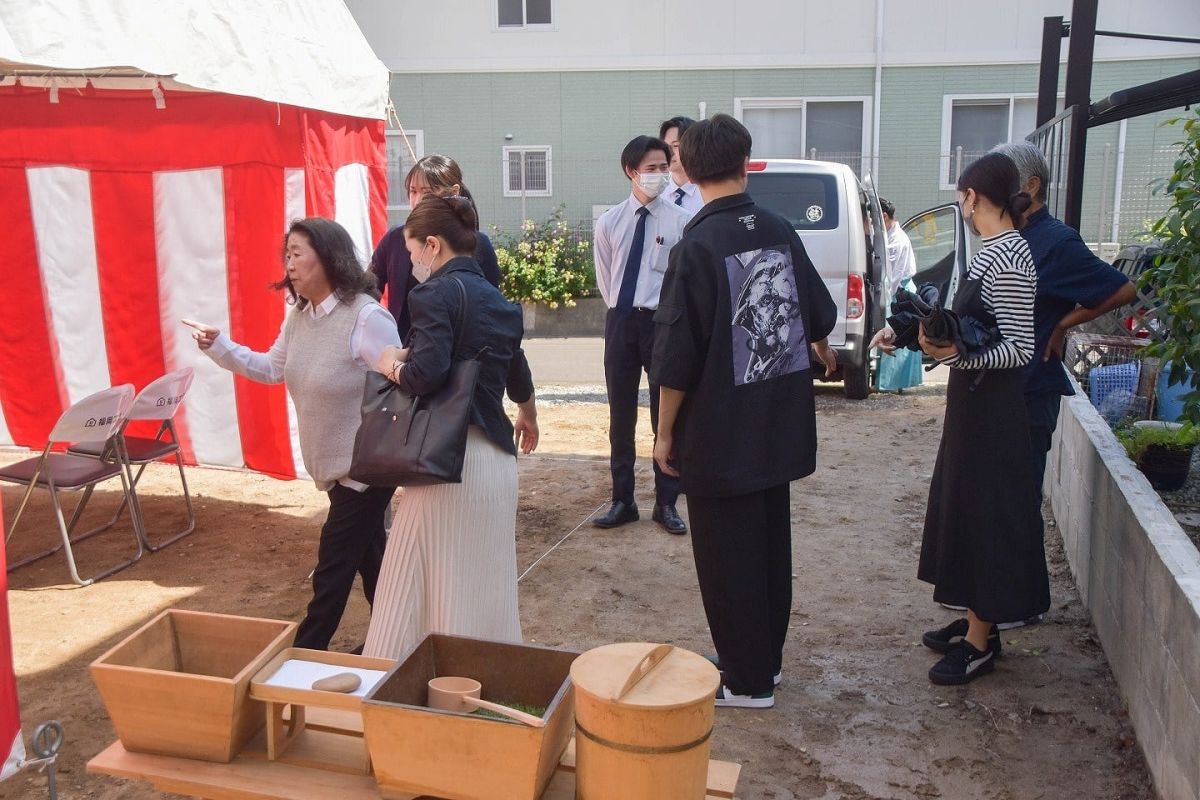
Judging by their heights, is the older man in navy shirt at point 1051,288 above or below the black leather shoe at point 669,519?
above

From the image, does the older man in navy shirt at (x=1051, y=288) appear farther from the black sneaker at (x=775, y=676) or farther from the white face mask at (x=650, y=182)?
the white face mask at (x=650, y=182)

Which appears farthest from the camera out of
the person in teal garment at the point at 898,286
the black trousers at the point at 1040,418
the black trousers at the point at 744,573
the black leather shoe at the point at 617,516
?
the person in teal garment at the point at 898,286

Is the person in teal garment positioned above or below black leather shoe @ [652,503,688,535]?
above

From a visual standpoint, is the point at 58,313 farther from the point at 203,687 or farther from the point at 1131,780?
the point at 1131,780

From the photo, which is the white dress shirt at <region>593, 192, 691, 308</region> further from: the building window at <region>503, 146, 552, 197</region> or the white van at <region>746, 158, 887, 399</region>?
the building window at <region>503, 146, 552, 197</region>

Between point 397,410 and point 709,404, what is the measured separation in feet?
3.23

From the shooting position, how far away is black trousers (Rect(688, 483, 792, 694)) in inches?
135

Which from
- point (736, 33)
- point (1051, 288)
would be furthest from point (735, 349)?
point (736, 33)

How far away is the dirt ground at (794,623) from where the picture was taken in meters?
3.20

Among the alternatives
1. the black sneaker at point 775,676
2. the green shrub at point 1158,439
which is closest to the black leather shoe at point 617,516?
A: the black sneaker at point 775,676

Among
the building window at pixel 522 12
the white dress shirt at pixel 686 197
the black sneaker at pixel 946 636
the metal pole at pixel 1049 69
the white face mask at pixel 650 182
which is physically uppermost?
the building window at pixel 522 12

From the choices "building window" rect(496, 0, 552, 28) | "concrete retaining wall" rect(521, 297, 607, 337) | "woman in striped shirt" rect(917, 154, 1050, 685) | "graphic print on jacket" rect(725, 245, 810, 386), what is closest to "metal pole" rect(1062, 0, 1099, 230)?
"woman in striped shirt" rect(917, 154, 1050, 685)

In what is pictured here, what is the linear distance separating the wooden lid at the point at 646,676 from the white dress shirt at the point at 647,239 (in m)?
3.37

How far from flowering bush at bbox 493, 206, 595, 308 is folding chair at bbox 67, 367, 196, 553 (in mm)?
9009
